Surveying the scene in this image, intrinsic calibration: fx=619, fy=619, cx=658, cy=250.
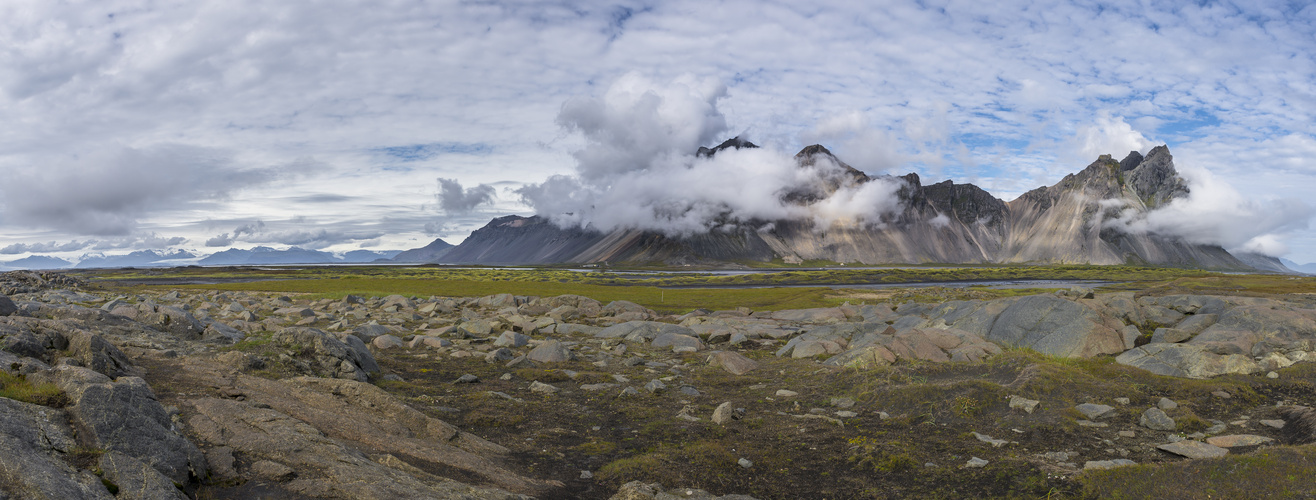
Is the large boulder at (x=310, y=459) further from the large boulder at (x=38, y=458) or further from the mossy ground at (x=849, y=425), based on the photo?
the mossy ground at (x=849, y=425)

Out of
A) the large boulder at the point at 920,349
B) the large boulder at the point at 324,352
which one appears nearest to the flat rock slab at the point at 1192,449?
the large boulder at the point at 920,349

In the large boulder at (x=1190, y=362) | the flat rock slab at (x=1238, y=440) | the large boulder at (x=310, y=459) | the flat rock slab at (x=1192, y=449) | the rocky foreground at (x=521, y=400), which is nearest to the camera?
the rocky foreground at (x=521, y=400)

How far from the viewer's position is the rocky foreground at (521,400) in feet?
33.2

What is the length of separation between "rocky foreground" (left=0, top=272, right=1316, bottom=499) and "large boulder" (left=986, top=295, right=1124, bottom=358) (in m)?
0.11

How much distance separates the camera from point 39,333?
1616 cm

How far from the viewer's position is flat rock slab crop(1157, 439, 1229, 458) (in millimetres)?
14055

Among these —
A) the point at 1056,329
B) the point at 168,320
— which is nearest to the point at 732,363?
the point at 1056,329

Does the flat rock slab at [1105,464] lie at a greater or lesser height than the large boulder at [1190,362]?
lesser

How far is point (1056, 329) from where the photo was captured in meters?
30.1

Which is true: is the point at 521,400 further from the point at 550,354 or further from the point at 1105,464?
the point at 1105,464

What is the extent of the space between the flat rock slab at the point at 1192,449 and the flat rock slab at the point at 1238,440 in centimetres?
55

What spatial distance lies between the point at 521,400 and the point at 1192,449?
61.6ft

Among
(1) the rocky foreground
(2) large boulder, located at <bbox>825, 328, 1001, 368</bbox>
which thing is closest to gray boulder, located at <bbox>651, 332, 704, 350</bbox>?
(1) the rocky foreground

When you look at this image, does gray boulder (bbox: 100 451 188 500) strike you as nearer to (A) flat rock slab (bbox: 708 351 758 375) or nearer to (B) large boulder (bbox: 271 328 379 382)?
(B) large boulder (bbox: 271 328 379 382)
